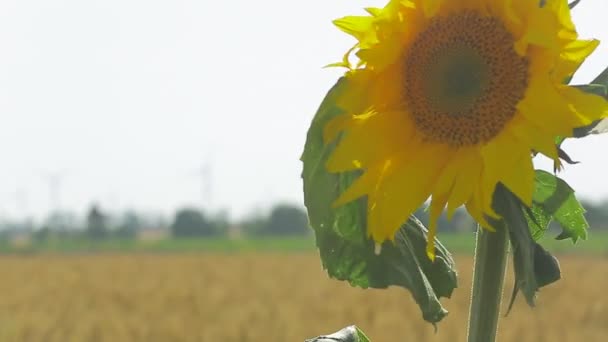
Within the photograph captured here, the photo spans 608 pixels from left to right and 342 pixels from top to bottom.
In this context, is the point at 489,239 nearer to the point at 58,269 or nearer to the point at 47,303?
the point at 47,303

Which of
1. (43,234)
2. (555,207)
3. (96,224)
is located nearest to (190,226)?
(96,224)

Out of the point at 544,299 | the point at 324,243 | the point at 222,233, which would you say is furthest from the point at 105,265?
the point at 222,233

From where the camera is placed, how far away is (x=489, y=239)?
0.88 meters

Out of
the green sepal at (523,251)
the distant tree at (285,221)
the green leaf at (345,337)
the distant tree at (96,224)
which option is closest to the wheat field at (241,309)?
the green leaf at (345,337)

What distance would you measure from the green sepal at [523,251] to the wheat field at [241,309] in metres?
6.02

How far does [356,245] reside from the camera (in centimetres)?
93

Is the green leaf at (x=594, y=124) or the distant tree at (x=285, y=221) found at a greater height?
the distant tree at (x=285, y=221)

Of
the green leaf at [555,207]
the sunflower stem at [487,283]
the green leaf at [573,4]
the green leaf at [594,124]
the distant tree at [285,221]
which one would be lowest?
the sunflower stem at [487,283]

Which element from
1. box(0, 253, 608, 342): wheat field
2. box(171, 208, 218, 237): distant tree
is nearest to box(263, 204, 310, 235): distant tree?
box(171, 208, 218, 237): distant tree

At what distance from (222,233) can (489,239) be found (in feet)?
226

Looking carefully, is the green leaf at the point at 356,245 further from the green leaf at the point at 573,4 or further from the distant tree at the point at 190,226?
the distant tree at the point at 190,226

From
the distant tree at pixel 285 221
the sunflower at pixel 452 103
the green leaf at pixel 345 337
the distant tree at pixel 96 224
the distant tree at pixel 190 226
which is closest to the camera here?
the sunflower at pixel 452 103

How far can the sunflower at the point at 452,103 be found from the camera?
31.7 inches

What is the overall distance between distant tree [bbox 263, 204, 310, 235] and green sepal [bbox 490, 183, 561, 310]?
68.4 meters
